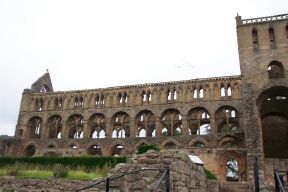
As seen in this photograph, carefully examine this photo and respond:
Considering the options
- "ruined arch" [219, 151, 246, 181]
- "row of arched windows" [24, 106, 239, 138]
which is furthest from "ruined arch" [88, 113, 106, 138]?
"ruined arch" [219, 151, 246, 181]

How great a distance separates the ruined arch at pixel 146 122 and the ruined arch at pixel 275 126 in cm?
1578

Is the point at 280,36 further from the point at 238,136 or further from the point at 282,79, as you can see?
the point at 238,136

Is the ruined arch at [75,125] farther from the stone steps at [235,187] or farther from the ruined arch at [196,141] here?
the stone steps at [235,187]

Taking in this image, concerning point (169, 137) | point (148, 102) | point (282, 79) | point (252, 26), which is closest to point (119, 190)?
point (282, 79)

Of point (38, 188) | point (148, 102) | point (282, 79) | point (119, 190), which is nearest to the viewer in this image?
point (119, 190)

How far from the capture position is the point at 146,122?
42156 mm

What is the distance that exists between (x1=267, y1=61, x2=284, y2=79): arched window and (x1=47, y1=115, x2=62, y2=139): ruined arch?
3110 centimetres

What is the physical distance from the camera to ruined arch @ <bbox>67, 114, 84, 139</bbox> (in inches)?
1809

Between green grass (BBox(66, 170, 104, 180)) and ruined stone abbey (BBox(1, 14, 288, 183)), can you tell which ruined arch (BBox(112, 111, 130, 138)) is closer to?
ruined stone abbey (BBox(1, 14, 288, 183))

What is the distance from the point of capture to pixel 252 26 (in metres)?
30.5

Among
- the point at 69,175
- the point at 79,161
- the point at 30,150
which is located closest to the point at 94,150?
the point at 30,150

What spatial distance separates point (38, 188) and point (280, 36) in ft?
83.7

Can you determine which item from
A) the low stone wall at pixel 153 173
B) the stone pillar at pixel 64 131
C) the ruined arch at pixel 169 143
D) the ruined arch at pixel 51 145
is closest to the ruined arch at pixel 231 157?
the ruined arch at pixel 169 143

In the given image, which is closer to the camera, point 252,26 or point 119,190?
point 119,190
